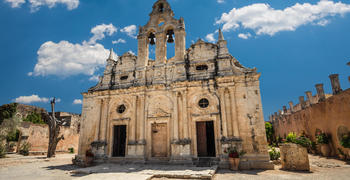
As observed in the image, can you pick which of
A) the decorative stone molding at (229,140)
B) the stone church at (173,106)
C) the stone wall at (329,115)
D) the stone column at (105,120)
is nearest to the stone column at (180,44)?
the stone church at (173,106)

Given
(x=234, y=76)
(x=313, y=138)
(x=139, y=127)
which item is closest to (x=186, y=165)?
(x=139, y=127)

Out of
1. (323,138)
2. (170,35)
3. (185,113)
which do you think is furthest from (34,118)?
(323,138)

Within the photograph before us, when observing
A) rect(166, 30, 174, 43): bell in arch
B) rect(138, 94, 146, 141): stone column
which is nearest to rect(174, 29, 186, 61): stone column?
rect(166, 30, 174, 43): bell in arch

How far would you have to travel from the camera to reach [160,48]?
14.3 m

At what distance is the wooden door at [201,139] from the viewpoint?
11984 mm

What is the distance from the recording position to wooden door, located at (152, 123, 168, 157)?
12.5 m

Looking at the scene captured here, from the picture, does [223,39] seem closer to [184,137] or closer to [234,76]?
[234,76]

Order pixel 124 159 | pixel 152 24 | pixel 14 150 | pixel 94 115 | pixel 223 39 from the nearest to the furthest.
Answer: pixel 124 159 → pixel 223 39 → pixel 94 115 → pixel 152 24 → pixel 14 150

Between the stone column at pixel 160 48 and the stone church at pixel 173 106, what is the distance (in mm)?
81

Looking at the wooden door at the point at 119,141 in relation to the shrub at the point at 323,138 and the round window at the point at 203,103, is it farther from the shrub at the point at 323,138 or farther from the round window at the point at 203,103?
the shrub at the point at 323,138

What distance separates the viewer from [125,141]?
529 inches

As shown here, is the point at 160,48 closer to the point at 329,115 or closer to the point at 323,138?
the point at 329,115

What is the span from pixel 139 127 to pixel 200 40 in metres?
7.65

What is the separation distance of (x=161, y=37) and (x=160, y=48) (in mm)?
935
